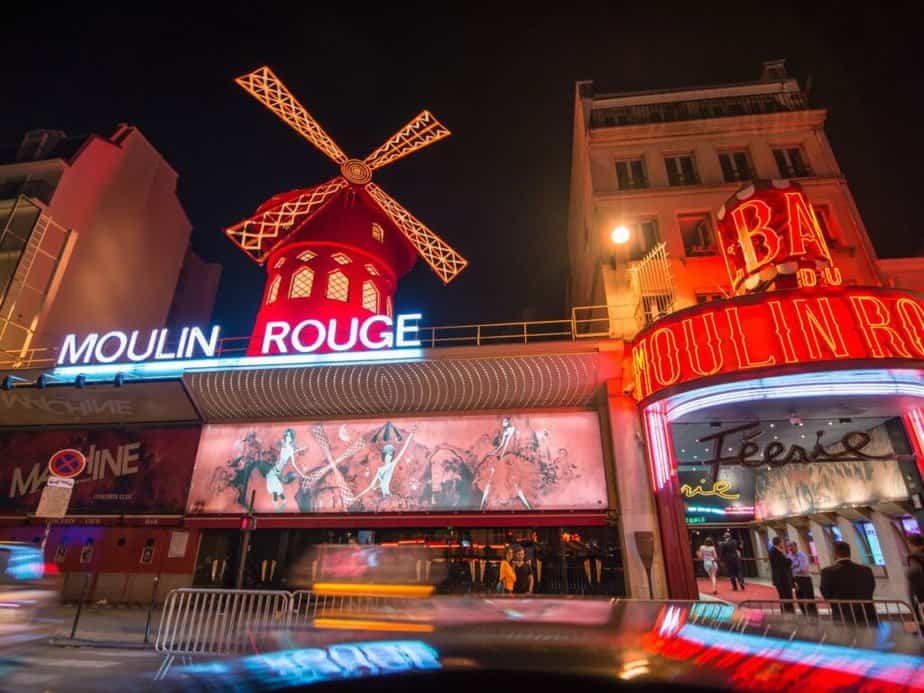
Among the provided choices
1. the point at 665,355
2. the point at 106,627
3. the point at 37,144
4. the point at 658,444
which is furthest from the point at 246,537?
the point at 37,144

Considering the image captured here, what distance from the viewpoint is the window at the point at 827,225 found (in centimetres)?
1247

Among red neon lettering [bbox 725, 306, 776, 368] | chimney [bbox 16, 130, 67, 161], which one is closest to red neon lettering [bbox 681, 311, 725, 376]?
red neon lettering [bbox 725, 306, 776, 368]

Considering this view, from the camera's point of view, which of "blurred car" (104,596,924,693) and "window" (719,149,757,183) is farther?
"window" (719,149,757,183)

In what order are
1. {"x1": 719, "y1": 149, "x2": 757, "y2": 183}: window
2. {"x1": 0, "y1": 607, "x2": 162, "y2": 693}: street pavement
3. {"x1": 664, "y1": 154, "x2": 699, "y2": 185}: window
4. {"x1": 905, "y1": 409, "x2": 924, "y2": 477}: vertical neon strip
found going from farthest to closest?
{"x1": 664, "y1": 154, "x2": 699, "y2": 185}: window → {"x1": 719, "y1": 149, "x2": 757, "y2": 183}: window → {"x1": 905, "y1": 409, "x2": 924, "y2": 477}: vertical neon strip → {"x1": 0, "y1": 607, "x2": 162, "y2": 693}: street pavement

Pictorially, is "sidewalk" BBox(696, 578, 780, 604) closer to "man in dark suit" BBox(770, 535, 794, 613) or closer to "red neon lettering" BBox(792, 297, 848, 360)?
"man in dark suit" BBox(770, 535, 794, 613)

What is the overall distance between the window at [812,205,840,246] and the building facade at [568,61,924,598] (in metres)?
0.04

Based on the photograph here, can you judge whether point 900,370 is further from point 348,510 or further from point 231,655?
point 348,510

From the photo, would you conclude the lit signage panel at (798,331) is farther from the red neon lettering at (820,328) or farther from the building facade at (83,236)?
the building facade at (83,236)

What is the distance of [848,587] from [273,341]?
40.1 feet

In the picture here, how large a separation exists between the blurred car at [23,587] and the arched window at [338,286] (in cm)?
1093

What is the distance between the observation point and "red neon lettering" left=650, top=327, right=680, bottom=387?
9188 millimetres

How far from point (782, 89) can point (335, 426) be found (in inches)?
673

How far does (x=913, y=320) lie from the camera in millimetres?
8242

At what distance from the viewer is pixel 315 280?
15.3 metres
